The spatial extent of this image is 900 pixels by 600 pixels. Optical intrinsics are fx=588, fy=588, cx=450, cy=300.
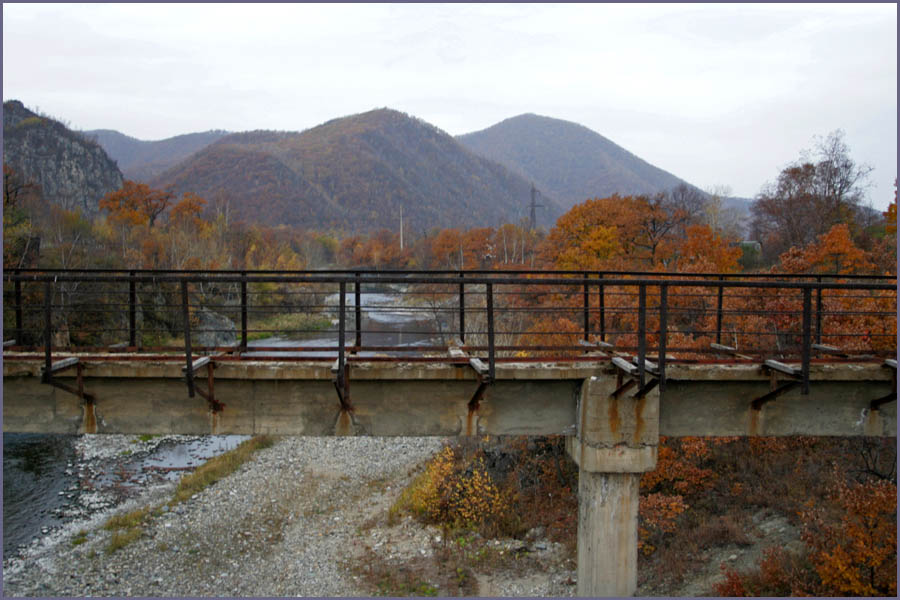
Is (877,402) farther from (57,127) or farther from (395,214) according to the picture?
(395,214)

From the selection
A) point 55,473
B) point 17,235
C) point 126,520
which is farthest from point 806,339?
point 17,235

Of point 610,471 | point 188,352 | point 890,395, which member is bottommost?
point 610,471

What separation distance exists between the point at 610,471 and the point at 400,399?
3.12m

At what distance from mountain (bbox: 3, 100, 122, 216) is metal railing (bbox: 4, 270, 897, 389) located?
216ft

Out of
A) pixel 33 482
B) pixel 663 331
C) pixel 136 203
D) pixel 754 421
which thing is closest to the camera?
pixel 663 331

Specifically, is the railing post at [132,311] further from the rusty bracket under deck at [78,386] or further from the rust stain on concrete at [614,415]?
the rust stain on concrete at [614,415]

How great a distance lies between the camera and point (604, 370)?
327 inches

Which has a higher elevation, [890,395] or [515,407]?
[890,395]

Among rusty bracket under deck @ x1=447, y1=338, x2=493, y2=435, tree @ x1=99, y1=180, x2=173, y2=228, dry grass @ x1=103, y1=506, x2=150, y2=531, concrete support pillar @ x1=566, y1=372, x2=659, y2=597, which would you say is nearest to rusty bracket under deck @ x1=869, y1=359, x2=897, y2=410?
concrete support pillar @ x1=566, y1=372, x2=659, y2=597

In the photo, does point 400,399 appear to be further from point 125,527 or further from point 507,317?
point 507,317

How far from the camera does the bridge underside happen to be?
8.06 m

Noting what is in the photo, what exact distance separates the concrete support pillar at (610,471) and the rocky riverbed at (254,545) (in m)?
6.23

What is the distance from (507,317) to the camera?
29.9 meters

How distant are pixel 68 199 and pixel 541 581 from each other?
3732 inches
